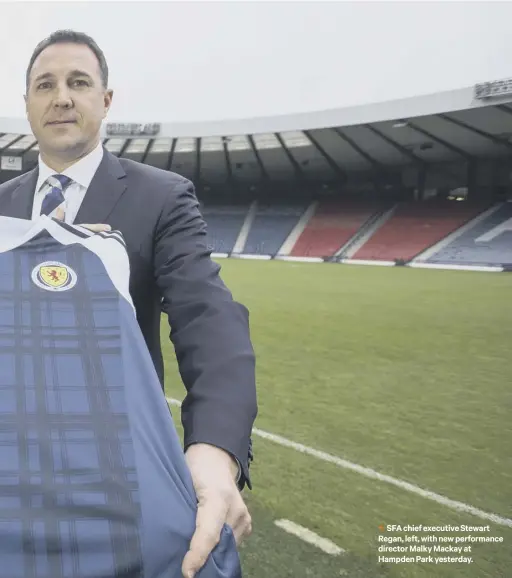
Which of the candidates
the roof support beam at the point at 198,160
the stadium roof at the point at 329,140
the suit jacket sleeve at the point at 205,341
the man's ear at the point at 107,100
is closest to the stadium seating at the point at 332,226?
the stadium roof at the point at 329,140

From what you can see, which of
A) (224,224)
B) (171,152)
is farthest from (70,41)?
(224,224)

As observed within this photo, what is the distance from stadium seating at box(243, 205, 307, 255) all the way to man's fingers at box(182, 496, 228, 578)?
106 feet

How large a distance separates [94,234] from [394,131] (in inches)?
1053

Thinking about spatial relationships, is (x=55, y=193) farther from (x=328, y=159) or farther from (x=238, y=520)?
(x=328, y=159)

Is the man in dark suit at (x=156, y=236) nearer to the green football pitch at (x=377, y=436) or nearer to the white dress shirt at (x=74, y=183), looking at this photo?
the white dress shirt at (x=74, y=183)

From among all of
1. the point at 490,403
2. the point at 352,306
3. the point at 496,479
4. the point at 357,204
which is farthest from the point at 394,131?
the point at 496,479

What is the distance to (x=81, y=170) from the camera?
1279 millimetres

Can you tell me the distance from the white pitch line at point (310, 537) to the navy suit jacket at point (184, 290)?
1847 millimetres

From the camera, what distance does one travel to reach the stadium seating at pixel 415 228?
2766 centimetres

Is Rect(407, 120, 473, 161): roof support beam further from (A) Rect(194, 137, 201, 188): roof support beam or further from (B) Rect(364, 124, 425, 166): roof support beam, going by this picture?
(A) Rect(194, 137, 201, 188): roof support beam

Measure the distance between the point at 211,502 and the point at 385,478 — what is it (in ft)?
9.79

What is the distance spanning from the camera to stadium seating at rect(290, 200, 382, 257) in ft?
104

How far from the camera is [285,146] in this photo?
30.8 meters

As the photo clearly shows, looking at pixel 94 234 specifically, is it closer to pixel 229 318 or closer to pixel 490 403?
pixel 229 318
